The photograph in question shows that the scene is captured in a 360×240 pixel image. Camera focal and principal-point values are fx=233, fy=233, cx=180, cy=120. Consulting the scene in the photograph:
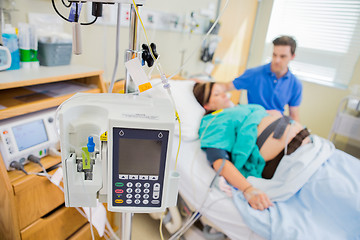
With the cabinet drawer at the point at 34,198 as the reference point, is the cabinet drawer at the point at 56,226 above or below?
below

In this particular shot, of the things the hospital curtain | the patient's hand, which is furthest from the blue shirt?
the patient's hand

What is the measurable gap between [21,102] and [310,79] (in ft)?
9.70

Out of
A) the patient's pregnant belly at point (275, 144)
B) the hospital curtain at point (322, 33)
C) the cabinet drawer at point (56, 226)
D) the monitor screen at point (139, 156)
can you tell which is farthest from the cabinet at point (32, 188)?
the hospital curtain at point (322, 33)

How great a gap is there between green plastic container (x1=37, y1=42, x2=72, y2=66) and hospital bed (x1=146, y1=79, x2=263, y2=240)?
1.71 feet

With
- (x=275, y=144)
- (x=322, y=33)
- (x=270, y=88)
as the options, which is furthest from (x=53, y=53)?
(x=322, y=33)

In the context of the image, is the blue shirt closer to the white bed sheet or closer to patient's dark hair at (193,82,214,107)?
patient's dark hair at (193,82,214,107)

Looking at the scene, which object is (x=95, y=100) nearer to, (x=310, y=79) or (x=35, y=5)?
(x=35, y=5)

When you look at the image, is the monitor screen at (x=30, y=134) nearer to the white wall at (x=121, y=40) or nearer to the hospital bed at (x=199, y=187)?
the white wall at (x=121, y=40)

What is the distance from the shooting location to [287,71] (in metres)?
2.16

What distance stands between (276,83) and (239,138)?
41.2 inches

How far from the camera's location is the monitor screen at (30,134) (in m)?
0.86

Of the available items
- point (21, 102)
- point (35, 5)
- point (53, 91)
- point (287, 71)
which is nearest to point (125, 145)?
point (21, 102)

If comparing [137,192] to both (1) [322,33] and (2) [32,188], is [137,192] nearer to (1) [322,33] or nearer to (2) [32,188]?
(2) [32,188]

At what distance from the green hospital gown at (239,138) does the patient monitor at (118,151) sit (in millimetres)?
839
